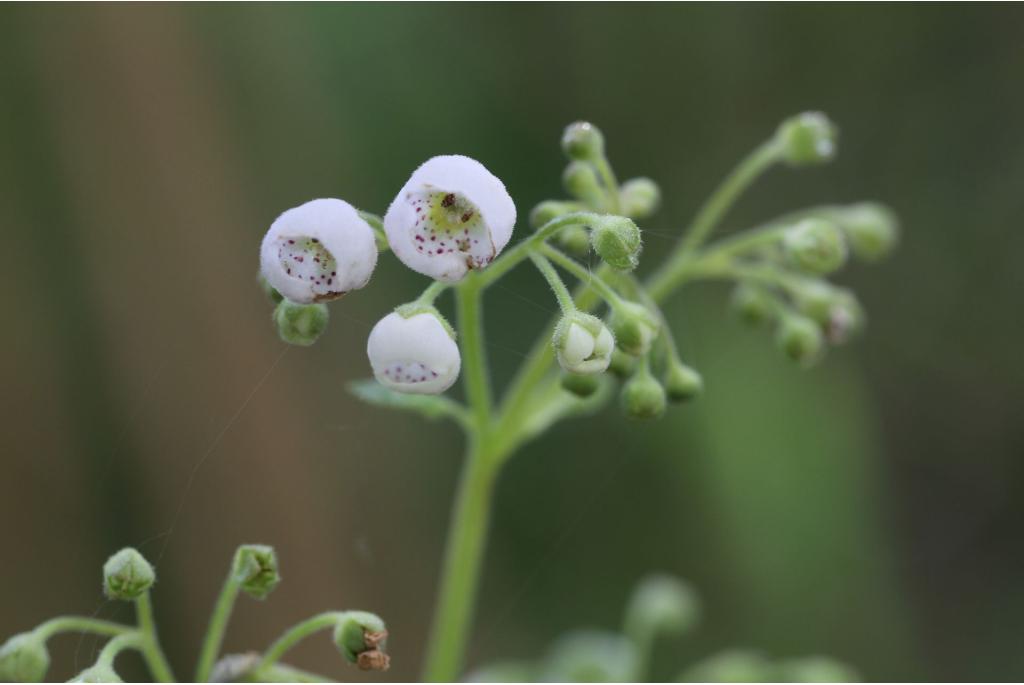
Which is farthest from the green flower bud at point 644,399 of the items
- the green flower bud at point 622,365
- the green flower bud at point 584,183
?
the green flower bud at point 584,183

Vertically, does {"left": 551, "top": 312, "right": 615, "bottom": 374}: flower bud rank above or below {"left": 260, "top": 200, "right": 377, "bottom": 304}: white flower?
below

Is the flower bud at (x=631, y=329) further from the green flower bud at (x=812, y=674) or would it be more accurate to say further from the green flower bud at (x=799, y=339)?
the green flower bud at (x=812, y=674)

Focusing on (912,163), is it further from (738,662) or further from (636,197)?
(636,197)

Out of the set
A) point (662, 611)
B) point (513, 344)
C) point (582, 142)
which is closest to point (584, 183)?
point (582, 142)

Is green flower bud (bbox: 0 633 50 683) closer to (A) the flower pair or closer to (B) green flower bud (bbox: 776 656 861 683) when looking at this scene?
(A) the flower pair

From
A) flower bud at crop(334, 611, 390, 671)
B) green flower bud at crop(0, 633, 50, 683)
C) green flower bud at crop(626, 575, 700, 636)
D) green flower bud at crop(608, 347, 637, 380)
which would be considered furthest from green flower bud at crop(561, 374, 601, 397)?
green flower bud at crop(626, 575, 700, 636)

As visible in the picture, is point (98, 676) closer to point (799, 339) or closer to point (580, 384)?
point (580, 384)
